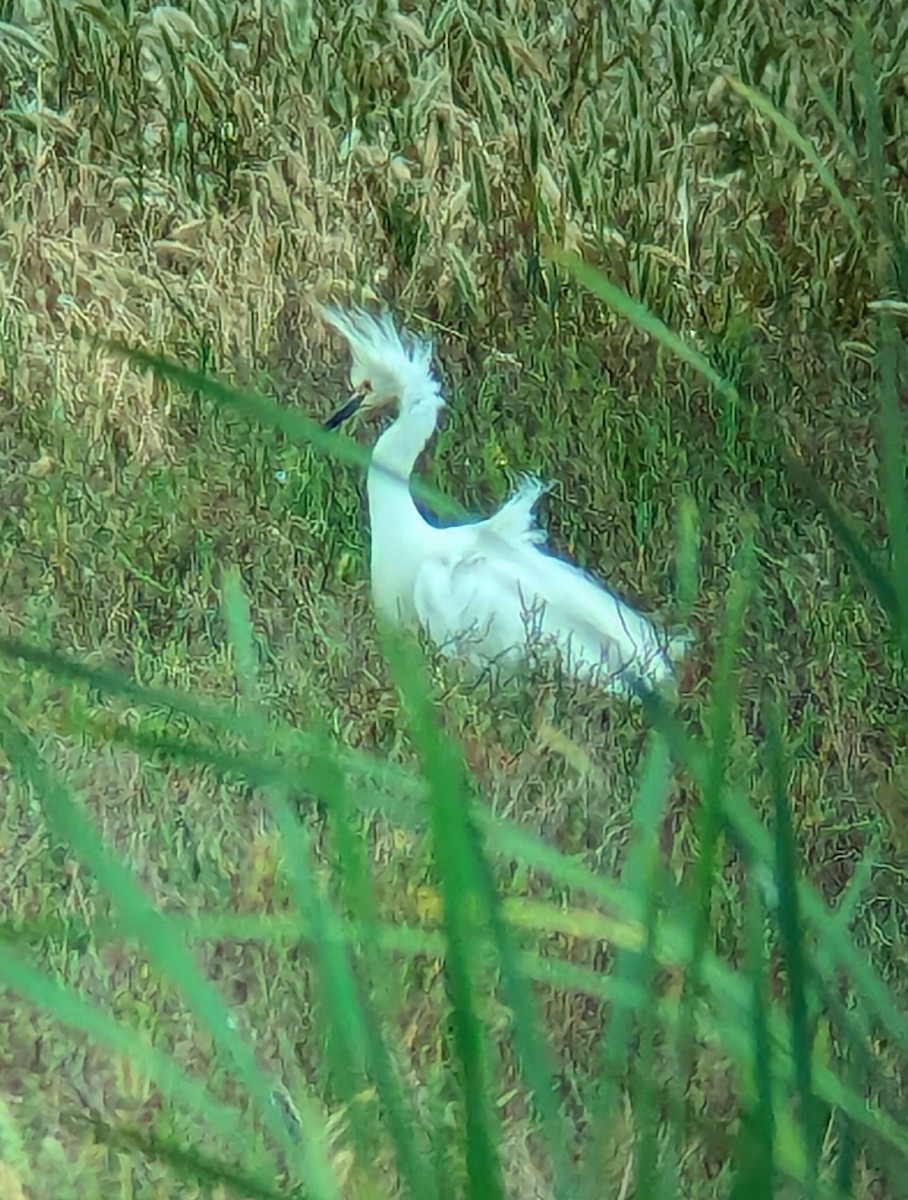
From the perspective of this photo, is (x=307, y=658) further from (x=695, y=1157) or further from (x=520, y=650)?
(x=695, y=1157)

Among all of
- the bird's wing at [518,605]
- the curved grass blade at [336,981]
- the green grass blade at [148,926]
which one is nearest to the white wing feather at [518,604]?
the bird's wing at [518,605]

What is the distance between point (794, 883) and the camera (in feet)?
1.50

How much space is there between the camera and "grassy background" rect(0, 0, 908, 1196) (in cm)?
70

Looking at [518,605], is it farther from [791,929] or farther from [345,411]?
[791,929]

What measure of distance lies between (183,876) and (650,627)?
0.29 meters

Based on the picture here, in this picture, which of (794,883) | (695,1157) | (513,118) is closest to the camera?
(794,883)

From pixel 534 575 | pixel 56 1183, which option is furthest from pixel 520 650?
pixel 56 1183

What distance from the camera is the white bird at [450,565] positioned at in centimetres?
76

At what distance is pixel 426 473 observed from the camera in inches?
30.6

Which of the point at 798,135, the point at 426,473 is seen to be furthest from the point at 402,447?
the point at 798,135

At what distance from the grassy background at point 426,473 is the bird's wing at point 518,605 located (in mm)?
20

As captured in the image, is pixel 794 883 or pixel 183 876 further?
pixel 183 876

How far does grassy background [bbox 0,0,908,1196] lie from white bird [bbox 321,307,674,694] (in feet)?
0.05

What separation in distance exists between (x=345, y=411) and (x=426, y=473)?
58 millimetres
